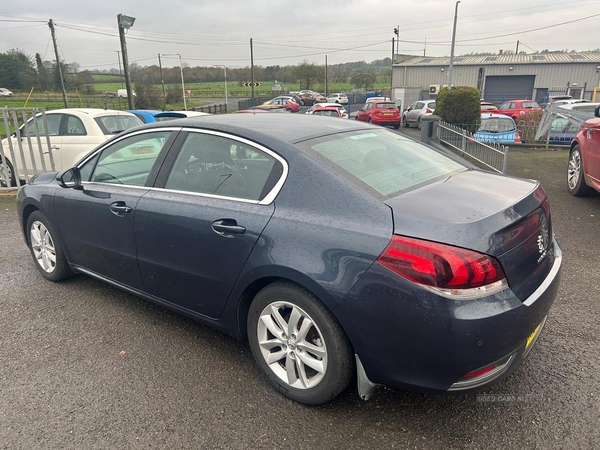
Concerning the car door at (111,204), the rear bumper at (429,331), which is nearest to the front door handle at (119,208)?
the car door at (111,204)

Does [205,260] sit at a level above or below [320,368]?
above

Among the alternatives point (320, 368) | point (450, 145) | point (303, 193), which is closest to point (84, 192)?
point (303, 193)

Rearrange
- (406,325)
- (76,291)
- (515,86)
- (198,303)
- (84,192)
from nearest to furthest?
(406,325)
(198,303)
(84,192)
(76,291)
(515,86)

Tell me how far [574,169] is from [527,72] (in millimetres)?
40510

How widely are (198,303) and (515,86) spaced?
46.7 meters

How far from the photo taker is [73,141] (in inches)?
314

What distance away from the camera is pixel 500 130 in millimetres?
Result: 14305

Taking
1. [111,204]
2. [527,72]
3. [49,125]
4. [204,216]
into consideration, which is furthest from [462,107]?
→ [527,72]

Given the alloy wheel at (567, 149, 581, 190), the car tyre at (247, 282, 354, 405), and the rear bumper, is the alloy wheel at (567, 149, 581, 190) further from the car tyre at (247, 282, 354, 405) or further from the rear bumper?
the car tyre at (247, 282, 354, 405)

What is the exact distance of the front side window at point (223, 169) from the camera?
2.60 meters

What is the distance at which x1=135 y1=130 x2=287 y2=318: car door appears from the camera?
2549 millimetres

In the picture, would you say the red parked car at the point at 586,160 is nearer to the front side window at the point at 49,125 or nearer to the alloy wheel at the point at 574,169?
the alloy wheel at the point at 574,169

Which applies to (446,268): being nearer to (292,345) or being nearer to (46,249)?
(292,345)

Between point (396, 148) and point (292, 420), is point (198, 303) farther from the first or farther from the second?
point (396, 148)
